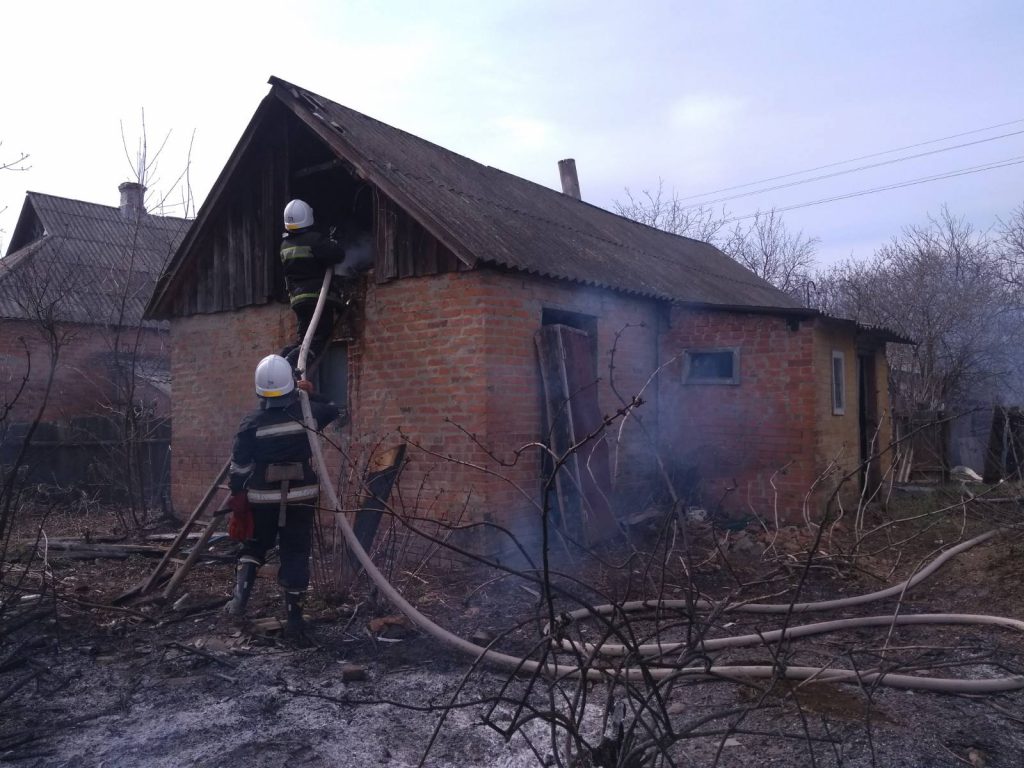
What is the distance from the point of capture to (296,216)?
8531 mm

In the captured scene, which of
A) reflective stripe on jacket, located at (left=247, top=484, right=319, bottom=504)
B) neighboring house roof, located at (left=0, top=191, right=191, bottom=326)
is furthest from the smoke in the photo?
neighboring house roof, located at (left=0, top=191, right=191, bottom=326)

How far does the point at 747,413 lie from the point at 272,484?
21.0 ft

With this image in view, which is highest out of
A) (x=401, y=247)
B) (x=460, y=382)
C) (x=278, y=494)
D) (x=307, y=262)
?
(x=401, y=247)

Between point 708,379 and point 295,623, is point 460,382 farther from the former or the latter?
point 708,379

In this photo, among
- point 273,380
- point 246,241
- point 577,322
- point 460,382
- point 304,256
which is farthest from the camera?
point 246,241

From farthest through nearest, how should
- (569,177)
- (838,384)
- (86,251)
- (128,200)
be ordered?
(128,200) < (86,251) < (569,177) < (838,384)

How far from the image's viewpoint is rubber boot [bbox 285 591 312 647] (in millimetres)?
5859

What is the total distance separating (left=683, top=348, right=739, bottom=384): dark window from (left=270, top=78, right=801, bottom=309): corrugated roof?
0.71 m

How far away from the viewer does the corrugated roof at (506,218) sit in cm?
848

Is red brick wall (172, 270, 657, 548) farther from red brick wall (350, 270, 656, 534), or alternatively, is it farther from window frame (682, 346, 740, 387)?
window frame (682, 346, 740, 387)

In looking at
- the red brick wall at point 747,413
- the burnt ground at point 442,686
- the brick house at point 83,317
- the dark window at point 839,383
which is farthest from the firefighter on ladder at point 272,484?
the brick house at point 83,317

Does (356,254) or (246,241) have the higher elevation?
(246,241)

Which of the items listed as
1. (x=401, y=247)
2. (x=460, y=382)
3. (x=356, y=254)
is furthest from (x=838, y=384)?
(x=356, y=254)

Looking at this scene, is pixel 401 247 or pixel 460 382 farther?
pixel 401 247
